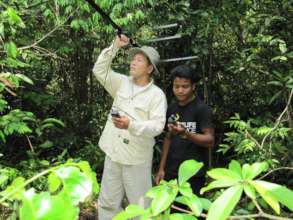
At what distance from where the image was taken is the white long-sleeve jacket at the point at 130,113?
9.78 feet

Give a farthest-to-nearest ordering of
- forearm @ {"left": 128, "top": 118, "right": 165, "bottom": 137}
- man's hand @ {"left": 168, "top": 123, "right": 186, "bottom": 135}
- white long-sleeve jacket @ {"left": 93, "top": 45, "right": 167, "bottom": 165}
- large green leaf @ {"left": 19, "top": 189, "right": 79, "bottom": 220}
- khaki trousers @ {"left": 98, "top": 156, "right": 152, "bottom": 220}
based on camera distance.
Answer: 1. khaki trousers @ {"left": 98, "top": 156, "right": 152, "bottom": 220}
2. white long-sleeve jacket @ {"left": 93, "top": 45, "right": 167, "bottom": 165}
3. forearm @ {"left": 128, "top": 118, "right": 165, "bottom": 137}
4. man's hand @ {"left": 168, "top": 123, "right": 186, "bottom": 135}
5. large green leaf @ {"left": 19, "top": 189, "right": 79, "bottom": 220}

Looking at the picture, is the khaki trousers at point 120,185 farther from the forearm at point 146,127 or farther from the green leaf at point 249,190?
the green leaf at point 249,190

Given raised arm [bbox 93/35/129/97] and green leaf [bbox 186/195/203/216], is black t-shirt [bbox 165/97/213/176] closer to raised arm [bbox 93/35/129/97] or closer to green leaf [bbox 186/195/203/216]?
raised arm [bbox 93/35/129/97]

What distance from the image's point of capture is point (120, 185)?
323 cm

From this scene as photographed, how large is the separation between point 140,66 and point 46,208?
2506 millimetres

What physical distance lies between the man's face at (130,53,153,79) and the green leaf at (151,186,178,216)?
2.17 metres

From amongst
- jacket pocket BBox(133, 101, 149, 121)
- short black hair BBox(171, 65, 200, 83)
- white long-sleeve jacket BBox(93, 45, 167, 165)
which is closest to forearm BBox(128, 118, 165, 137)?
white long-sleeve jacket BBox(93, 45, 167, 165)

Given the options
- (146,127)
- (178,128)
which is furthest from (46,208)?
(146,127)

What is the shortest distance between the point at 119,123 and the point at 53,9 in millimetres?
1333

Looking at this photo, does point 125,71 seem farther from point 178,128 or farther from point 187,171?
point 187,171

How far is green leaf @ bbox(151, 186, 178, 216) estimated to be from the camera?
2.83ft

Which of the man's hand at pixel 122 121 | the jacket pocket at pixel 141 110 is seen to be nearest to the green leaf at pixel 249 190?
the man's hand at pixel 122 121

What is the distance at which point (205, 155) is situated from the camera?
298cm

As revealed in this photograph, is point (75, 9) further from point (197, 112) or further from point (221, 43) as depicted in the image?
point (221, 43)
